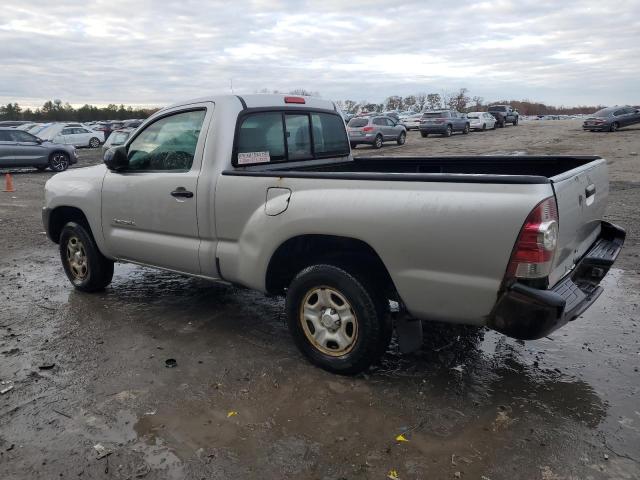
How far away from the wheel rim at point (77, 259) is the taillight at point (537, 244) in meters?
4.33

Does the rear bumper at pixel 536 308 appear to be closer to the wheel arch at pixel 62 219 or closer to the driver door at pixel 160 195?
the driver door at pixel 160 195

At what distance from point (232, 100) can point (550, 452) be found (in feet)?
11.0

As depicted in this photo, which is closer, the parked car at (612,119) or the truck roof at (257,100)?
the truck roof at (257,100)

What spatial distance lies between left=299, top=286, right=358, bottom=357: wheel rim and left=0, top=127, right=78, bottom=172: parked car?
19124mm

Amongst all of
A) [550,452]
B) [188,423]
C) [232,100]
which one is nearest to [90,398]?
[188,423]

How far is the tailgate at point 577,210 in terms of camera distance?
3096mm

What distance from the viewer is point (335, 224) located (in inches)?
138

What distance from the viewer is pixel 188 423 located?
328 centimetres

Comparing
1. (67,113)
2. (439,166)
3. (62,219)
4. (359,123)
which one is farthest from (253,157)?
(67,113)

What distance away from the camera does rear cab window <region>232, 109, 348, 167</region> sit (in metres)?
4.46

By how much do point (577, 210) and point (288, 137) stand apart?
8.31ft

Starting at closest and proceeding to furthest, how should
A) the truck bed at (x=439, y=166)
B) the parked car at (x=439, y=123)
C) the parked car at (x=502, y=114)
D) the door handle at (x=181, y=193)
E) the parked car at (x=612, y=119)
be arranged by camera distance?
the truck bed at (x=439, y=166) < the door handle at (x=181, y=193) < the parked car at (x=612, y=119) < the parked car at (x=439, y=123) < the parked car at (x=502, y=114)

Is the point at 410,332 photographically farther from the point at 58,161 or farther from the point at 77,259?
the point at 58,161

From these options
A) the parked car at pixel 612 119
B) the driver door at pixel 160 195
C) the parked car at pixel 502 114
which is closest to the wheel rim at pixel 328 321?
the driver door at pixel 160 195
